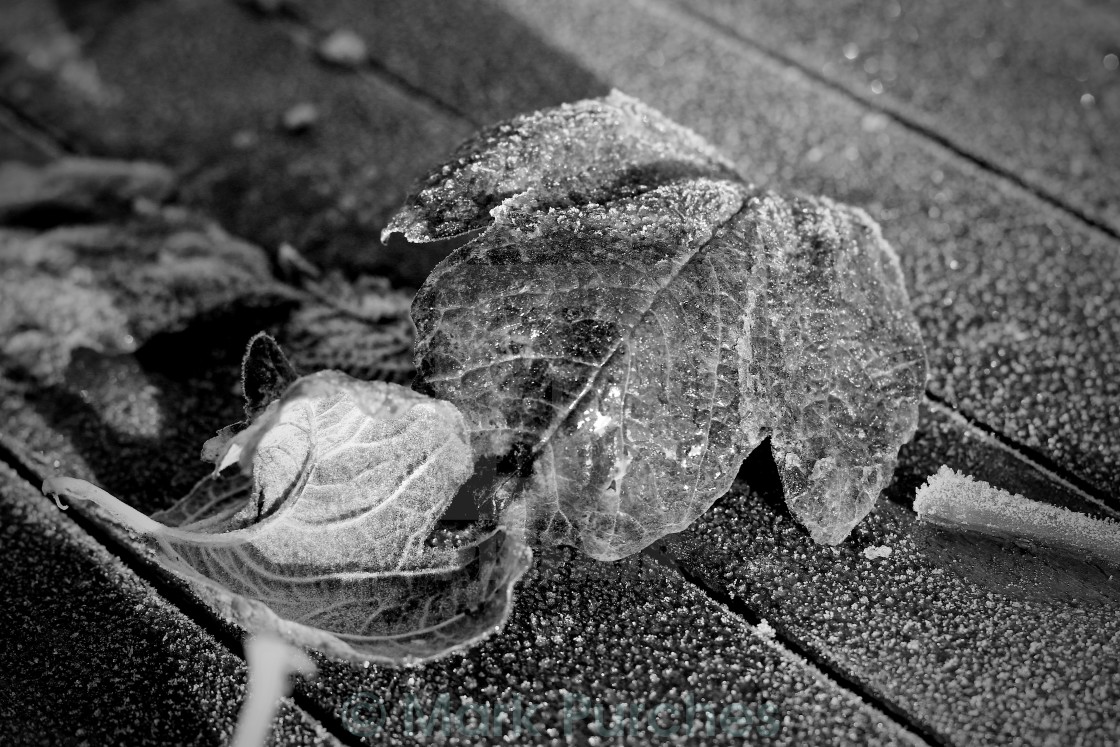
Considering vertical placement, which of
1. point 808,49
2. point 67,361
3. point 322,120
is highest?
point 808,49

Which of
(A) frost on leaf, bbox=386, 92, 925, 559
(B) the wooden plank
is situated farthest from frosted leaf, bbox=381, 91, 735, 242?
(B) the wooden plank

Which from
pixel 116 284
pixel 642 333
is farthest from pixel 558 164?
pixel 116 284

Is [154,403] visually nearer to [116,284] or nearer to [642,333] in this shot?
[116,284]

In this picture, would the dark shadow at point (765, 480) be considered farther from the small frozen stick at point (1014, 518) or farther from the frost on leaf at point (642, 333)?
the small frozen stick at point (1014, 518)

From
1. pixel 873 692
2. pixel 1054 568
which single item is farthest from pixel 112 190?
pixel 1054 568

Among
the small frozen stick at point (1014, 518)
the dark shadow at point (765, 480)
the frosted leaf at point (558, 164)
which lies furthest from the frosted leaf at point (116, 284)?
the small frozen stick at point (1014, 518)

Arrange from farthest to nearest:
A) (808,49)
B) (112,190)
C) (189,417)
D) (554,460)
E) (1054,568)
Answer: (808,49) → (112,190) → (189,417) → (1054,568) → (554,460)

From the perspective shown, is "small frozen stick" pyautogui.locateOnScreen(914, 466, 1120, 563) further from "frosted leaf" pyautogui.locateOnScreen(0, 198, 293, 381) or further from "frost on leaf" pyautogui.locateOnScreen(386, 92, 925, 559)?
"frosted leaf" pyautogui.locateOnScreen(0, 198, 293, 381)

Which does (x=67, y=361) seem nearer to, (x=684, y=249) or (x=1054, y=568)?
(x=684, y=249)

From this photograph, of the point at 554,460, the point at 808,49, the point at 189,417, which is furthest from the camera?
the point at 808,49
